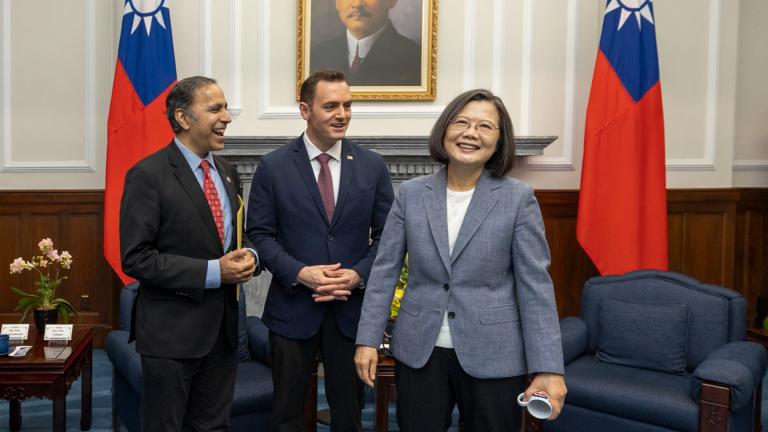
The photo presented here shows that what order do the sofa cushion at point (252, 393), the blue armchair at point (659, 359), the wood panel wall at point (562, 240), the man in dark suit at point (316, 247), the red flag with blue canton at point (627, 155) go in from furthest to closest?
the wood panel wall at point (562, 240) → the red flag with blue canton at point (627, 155) → the sofa cushion at point (252, 393) → the blue armchair at point (659, 359) → the man in dark suit at point (316, 247)

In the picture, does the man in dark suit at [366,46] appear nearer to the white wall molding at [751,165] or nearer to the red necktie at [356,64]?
the red necktie at [356,64]

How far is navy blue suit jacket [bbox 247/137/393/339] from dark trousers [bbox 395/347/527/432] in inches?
21.7

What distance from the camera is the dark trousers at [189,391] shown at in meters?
2.20

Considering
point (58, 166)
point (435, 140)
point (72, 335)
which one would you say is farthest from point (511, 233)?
point (58, 166)

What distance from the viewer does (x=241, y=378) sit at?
3172 mm

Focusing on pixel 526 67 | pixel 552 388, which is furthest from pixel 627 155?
pixel 552 388

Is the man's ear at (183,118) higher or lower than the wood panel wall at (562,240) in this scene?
higher

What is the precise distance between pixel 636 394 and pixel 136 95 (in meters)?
3.44

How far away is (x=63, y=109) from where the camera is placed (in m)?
5.18

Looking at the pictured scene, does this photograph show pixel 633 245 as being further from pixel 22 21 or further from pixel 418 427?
pixel 22 21

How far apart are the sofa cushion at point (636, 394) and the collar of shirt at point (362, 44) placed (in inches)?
100

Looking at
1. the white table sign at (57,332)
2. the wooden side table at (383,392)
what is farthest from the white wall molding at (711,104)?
the white table sign at (57,332)

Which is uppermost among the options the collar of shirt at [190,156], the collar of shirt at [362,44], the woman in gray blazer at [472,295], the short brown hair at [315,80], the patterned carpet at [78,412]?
the collar of shirt at [362,44]

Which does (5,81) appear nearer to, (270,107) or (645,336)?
(270,107)
